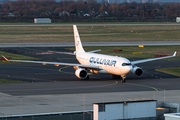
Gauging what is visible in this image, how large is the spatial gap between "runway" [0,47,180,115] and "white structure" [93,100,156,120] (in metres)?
8.91

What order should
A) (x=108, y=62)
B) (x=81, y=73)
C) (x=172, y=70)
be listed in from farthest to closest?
1. (x=172, y=70)
2. (x=81, y=73)
3. (x=108, y=62)

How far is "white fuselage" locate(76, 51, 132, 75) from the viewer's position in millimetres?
53312

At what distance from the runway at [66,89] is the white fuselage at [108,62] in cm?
203

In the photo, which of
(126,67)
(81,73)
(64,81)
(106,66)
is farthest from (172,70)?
(64,81)

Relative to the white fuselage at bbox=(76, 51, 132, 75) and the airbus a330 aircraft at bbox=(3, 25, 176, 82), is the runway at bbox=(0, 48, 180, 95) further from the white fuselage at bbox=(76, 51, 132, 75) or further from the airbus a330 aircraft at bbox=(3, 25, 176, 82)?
the white fuselage at bbox=(76, 51, 132, 75)

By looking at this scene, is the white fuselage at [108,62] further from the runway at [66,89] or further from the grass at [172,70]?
the grass at [172,70]

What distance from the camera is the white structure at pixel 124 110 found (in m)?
27.1

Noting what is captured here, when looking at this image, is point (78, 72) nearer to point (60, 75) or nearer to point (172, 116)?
point (60, 75)

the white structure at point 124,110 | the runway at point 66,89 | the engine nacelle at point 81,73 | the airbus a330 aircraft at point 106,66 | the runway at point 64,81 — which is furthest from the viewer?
the engine nacelle at point 81,73

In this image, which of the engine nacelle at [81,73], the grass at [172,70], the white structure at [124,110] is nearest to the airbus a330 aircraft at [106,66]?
the engine nacelle at [81,73]

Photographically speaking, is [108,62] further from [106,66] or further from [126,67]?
[126,67]

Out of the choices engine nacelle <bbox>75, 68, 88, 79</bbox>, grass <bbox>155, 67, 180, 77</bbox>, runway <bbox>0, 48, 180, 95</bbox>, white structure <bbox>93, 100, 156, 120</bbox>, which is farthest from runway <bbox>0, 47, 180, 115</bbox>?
white structure <bbox>93, 100, 156, 120</bbox>

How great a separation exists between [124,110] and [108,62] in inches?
1104

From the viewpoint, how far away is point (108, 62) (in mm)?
55688
